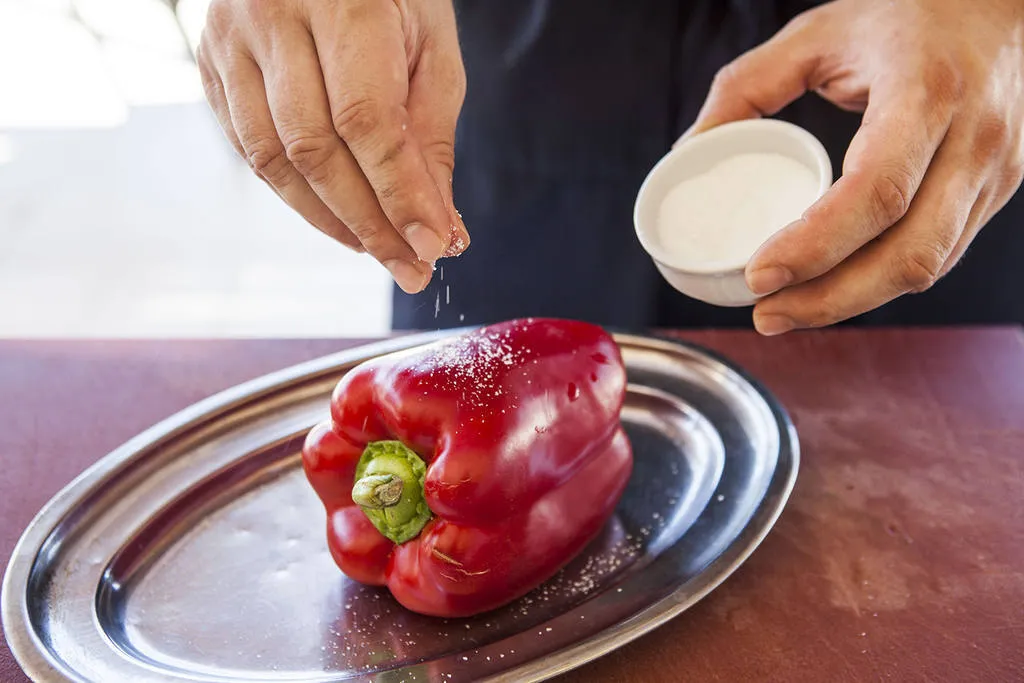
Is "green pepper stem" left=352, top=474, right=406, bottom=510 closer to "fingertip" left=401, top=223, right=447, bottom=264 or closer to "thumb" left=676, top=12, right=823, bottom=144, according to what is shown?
"fingertip" left=401, top=223, right=447, bottom=264

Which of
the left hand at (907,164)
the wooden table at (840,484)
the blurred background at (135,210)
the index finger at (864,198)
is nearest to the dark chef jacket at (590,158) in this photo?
the wooden table at (840,484)

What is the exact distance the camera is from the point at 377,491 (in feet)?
2.80

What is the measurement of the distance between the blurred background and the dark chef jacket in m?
1.00

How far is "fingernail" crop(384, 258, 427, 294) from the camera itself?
859mm

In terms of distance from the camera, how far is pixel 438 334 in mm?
1193

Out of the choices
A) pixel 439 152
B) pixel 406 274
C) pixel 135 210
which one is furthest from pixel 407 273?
pixel 135 210

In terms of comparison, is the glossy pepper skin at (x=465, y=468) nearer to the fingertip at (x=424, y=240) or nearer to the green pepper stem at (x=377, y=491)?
the green pepper stem at (x=377, y=491)

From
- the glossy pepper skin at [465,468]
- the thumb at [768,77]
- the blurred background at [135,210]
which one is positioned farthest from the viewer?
the blurred background at [135,210]

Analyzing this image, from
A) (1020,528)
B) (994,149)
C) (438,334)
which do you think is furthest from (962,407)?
(438,334)

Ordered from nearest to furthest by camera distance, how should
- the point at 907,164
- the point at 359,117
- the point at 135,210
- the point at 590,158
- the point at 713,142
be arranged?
the point at 359,117 → the point at 907,164 → the point at 713,142 → the point at 590,158 → the point at 135,210

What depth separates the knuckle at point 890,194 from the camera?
85 cm

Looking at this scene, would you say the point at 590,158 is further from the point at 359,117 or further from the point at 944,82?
the point at 359,117

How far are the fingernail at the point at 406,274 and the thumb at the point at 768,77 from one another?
0.35 meters

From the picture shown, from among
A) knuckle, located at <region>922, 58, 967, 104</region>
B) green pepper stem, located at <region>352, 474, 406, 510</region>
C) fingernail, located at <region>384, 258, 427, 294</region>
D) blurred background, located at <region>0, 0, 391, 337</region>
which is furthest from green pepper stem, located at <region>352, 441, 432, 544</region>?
blurred background, located at <region>0, 0, 391, 337</region>
